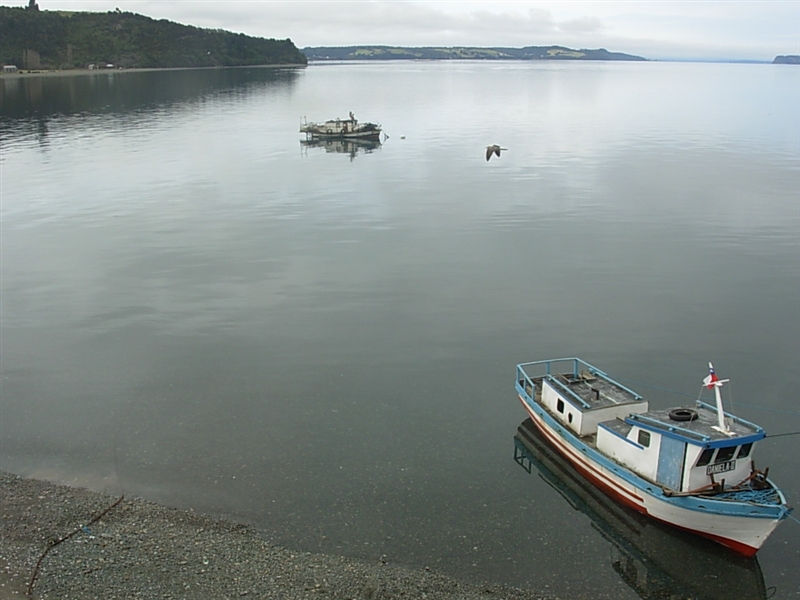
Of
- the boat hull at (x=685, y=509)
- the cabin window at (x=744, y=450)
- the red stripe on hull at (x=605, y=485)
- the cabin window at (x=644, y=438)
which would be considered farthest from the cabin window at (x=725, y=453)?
the red stripe on hull at (x=605, y=485)

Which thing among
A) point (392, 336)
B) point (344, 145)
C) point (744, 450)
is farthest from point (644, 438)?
point (344, 145)

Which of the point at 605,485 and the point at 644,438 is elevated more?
the point at 644,438

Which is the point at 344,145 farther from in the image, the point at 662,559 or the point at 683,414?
the point at 662,559

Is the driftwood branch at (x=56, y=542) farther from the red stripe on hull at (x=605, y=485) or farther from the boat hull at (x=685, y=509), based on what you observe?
the boat hull at (x=685, y=509)

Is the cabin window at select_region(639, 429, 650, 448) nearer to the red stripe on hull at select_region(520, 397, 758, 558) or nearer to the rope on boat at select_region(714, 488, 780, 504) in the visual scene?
the red stripe on hull at select_region(520, 397, 758, 558)

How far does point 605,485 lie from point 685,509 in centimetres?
307

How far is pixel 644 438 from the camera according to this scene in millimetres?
21922

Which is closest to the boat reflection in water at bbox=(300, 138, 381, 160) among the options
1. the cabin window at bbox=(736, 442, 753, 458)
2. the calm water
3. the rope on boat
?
the calm water

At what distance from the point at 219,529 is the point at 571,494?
11.8 meters

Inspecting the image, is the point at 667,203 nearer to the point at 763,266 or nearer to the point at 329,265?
the point at 763,266

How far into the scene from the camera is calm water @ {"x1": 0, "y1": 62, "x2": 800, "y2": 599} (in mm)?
21781

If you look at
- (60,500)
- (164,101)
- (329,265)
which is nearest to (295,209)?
(329,265)

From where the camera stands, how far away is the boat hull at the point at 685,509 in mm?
19812

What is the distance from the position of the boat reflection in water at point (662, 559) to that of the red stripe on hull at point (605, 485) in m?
0.20
